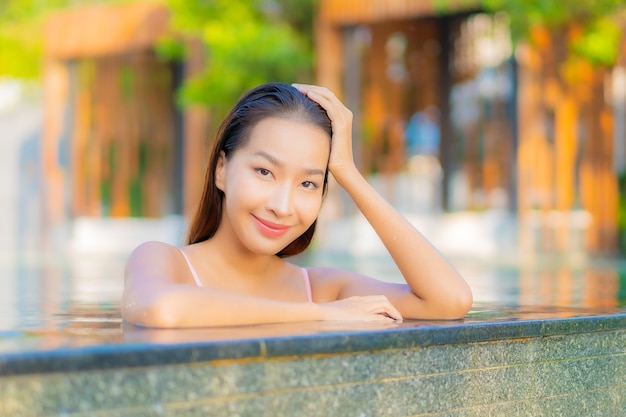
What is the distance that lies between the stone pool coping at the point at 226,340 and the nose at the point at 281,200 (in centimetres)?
36

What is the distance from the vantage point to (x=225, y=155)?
2.95 m

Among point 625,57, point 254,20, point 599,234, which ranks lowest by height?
point 599,234

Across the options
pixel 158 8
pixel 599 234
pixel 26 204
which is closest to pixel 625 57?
pixel 599 234

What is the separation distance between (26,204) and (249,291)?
1785cm

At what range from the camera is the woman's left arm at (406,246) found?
9.37 ft

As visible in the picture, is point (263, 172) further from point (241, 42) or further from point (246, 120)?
point (241, 42)

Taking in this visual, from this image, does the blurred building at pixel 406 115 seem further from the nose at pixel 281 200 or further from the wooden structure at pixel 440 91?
the nose at pixel 281 200

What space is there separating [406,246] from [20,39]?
26767mm

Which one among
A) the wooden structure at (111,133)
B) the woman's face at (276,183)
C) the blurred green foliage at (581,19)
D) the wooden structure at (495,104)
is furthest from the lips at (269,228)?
the wooden structure at (111,133)

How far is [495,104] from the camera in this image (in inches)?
648

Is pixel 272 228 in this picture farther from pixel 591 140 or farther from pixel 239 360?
pixel 591 140

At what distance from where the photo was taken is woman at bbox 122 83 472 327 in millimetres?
2717

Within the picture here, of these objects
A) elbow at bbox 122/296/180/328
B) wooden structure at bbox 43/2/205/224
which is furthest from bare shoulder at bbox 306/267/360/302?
wooden structure at bbox 43/2/205/224

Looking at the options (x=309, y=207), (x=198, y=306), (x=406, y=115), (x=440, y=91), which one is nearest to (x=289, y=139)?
(x=309, y=207)
